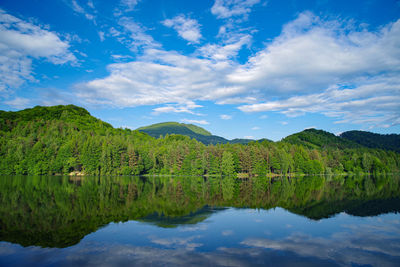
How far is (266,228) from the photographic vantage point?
2272 cm

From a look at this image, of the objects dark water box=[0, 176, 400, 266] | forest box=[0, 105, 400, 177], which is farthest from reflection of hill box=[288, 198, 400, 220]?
forest box=[0, 105, 400, 177]

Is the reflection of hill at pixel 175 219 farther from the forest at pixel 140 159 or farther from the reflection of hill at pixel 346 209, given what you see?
the forest at pixel 140 159

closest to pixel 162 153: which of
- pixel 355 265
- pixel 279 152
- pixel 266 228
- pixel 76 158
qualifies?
pixel 76 158

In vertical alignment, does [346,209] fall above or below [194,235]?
below

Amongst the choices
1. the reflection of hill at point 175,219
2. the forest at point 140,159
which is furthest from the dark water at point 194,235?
the forest at point 140,159

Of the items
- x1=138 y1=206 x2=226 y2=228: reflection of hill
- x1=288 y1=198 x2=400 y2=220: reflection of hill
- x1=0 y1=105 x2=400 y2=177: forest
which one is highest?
x1=0 y1=105 x2=400 y2=177: forest

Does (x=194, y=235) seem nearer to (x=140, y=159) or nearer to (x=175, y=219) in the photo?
(x=175, y=219)

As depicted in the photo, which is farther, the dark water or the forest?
the forest

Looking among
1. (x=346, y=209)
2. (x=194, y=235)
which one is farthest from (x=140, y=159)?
(x=194, y=235)

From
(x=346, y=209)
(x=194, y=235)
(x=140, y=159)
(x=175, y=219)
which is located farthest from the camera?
(x=140, y=159)

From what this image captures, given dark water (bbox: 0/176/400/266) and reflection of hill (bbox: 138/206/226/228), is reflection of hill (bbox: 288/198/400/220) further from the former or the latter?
reflection of hill (bbox: 138/206/226/228)

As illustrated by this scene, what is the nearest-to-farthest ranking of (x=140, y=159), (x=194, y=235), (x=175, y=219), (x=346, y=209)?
(x=194, y=235) < (x=175, y=219) < (x=346, y=209) < (x=140, y=159)

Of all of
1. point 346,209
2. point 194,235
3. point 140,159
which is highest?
point 140,159

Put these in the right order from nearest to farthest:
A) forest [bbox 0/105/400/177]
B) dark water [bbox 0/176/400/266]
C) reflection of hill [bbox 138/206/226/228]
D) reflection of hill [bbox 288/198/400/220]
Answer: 1. dark water [bbox 0/176/400/266]
2. reflection of hill [bbox 138/206/226/228]
3. reflection of hill [bbox 288/198/400/220]
4. forest [bbox 0/105/400/177]
